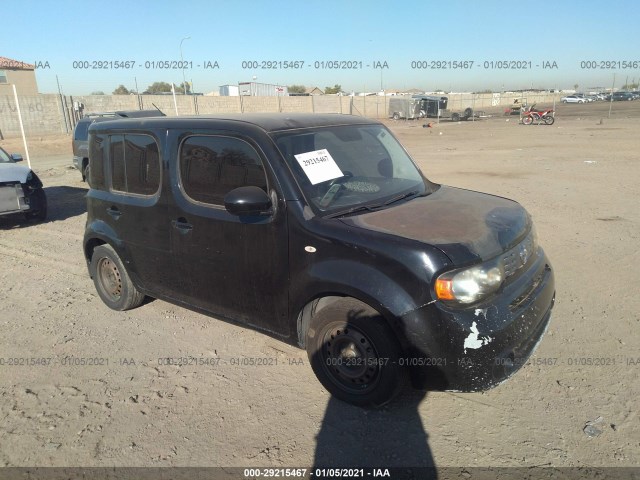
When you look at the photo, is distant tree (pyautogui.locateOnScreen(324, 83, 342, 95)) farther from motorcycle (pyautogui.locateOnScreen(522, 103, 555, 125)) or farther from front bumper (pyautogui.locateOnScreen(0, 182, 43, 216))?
front bumper (pyautogui.locateOnScreen(0, 182, 43, 216))

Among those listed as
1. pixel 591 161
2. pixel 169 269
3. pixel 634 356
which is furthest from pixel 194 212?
pixel 591 161

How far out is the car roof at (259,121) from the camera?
3496 millimetres

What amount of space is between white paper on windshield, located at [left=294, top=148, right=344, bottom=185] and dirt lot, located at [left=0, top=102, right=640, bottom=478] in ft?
4.93

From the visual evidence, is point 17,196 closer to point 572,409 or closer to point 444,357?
point 444,357

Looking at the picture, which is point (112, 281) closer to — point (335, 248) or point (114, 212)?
point (114, 212)

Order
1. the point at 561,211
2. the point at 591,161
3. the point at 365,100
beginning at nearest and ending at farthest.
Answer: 1. the point at 561,211
2. the point at 591,161
3. the point at 365,100

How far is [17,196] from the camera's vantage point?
8195 mm

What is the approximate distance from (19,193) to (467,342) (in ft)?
27.5

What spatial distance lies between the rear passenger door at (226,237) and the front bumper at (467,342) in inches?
39.9

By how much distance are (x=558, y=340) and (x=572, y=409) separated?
95 cm

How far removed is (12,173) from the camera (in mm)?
8258

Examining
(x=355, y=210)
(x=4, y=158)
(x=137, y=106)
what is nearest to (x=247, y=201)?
(x=355, y=210)

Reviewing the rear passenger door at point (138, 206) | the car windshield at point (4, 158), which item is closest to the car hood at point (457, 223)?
the rear passenger door at point (138, 206)

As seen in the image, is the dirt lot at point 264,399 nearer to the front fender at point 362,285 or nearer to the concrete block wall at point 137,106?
the front fender at point 362,285
